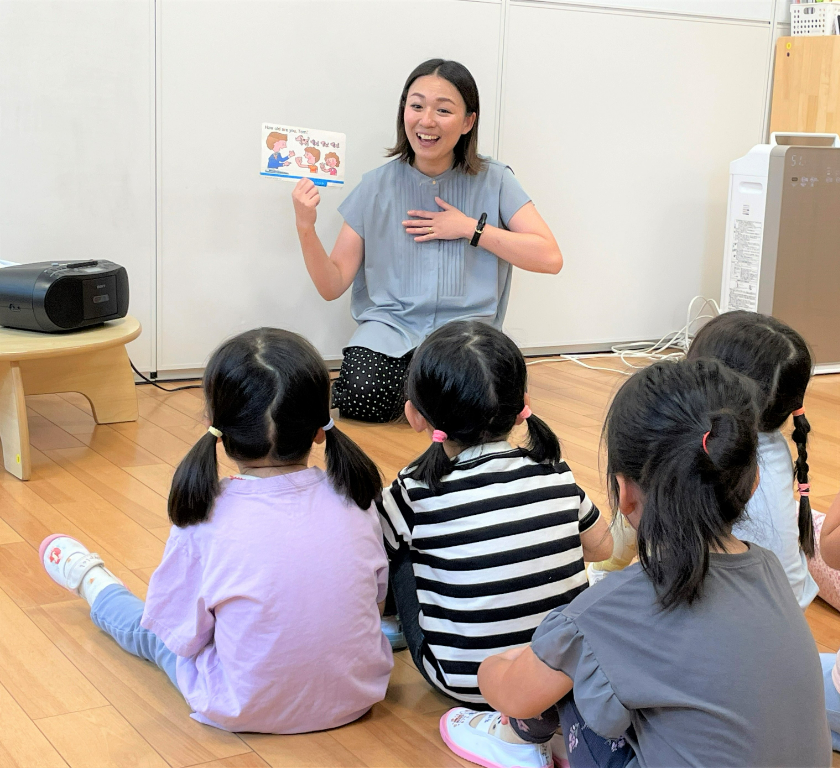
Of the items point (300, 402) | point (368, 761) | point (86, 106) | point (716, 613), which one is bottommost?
point (368, 761)

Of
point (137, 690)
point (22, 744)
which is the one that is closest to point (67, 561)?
point (137, 690)

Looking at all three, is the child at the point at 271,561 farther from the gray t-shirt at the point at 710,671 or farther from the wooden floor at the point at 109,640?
the gray t-shirt at the point at 710,671

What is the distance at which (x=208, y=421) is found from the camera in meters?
1.29

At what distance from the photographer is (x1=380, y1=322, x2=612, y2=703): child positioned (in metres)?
1.25

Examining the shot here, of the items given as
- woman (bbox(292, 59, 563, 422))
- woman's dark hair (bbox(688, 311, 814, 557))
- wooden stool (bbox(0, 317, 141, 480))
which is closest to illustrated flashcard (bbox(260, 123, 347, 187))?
woman (bbox(292, 59, 563, 422))

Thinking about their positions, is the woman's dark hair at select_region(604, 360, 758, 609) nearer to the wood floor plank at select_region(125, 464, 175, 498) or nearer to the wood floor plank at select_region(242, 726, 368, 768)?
the wood floor plank at select_region(242, 726, 368, 768)

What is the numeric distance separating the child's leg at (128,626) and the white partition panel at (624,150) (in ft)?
7.27

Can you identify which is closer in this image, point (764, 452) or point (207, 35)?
point (764, 452)

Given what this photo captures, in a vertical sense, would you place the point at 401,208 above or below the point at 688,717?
above

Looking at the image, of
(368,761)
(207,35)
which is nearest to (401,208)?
(207,35)

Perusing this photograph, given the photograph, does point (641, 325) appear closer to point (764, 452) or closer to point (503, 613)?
point (764, 452)

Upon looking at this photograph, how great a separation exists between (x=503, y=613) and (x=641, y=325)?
2.68 meters

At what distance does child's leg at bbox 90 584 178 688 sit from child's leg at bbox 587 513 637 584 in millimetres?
688

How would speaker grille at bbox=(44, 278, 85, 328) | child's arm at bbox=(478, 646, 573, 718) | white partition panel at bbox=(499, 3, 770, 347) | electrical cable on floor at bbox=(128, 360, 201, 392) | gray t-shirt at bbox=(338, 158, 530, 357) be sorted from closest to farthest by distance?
child's arm at bbox=(478, 646, 573, 718)
speaker grille at bbox=(44, 278, 85, 328)
gray t-shirt at bbox=(338, 158, 530, 357)
electrical cable on floor at bbox=(128, 360, 201, 392)
white partition panel at bbox=(499, 3, 770, 347)
